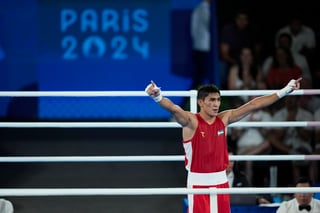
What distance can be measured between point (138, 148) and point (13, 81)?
2.07m

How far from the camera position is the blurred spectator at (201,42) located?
1091cm

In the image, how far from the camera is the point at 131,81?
1129 centimetres

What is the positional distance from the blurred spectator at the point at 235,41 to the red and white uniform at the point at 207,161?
14.3ft

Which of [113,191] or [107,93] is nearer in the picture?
[113,191]

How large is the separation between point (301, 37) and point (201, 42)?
4.27 feet

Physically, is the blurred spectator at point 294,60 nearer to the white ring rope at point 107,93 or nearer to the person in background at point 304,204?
the person in background at point 304,204

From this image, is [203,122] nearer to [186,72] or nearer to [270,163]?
[270,163]

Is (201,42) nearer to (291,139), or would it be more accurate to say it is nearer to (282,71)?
(282,71)

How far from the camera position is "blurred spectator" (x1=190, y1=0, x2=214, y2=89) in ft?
35.8

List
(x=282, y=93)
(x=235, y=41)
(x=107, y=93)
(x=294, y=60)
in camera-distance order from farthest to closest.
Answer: (x=235, y=41), (x=294, y=60), (x=107, y=93), (x=282, y=93)

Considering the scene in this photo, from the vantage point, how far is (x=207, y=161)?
5.95 meters

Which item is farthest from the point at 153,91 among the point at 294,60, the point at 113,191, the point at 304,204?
the point at 294,60

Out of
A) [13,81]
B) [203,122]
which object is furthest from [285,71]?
[203,122]

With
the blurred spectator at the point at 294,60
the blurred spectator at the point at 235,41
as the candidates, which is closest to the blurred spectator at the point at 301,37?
the blurred spectator at the point at 294,60
